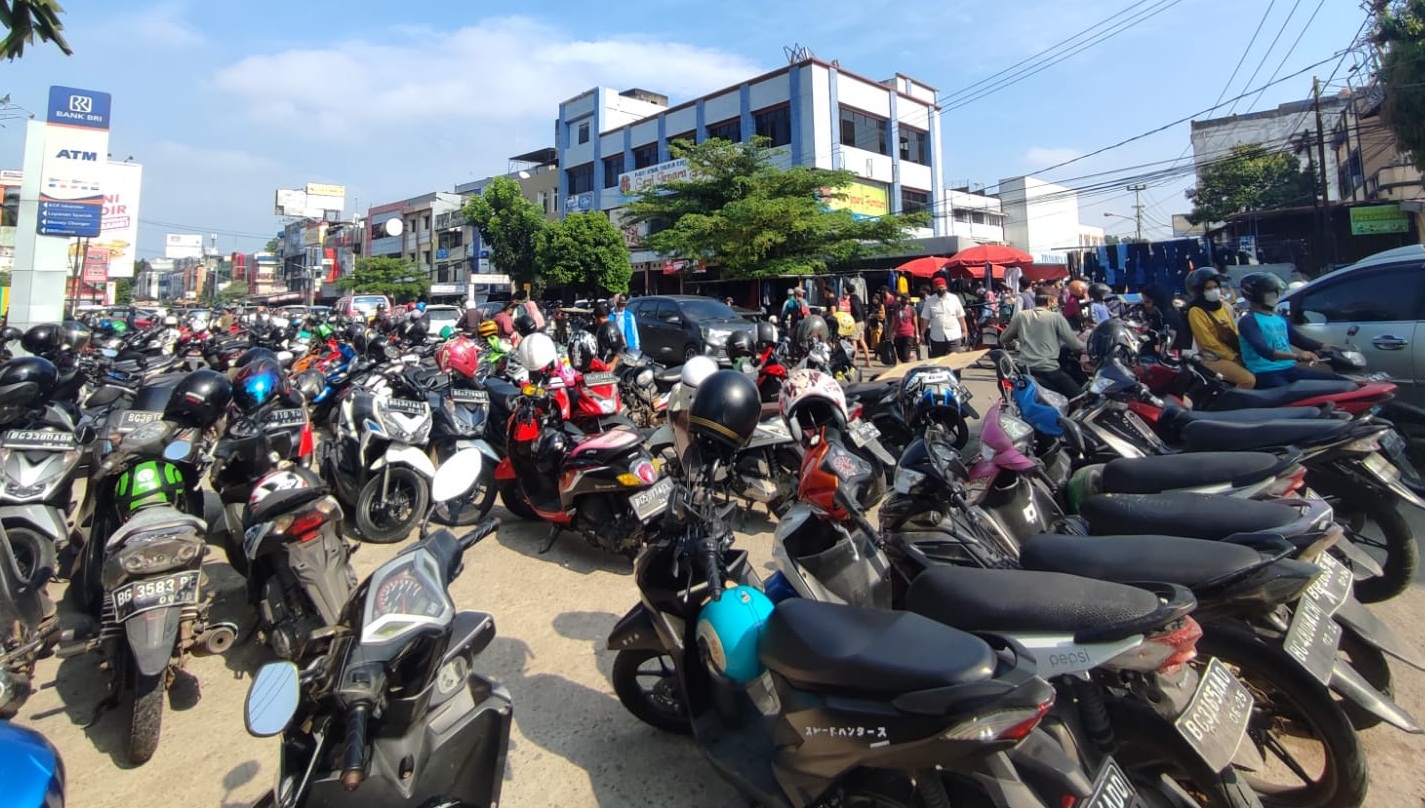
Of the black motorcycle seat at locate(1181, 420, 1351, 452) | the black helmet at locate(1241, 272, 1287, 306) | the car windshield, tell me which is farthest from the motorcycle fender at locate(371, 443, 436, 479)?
the car windshield

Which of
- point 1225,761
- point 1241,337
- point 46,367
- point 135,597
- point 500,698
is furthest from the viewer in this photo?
point 1241,337

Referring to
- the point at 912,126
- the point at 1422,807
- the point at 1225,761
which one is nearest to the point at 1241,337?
the point at 1422,807

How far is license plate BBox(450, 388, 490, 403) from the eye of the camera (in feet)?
19.3

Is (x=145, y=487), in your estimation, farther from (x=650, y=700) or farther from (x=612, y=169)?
(x=612, y=169)

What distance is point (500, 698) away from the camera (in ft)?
6.18

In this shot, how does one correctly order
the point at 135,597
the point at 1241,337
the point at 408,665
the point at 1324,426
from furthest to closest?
the point at 1241,337
the point at 1324,426
the point at 135,597
the point at 408,665

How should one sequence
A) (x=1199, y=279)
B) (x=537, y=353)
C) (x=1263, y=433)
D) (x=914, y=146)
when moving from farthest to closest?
(x=914, y=146), (x=1199, y=279), (x=537, y=353), (x=1263, y=433)

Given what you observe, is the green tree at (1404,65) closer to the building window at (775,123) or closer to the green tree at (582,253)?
the building window at (775,123)

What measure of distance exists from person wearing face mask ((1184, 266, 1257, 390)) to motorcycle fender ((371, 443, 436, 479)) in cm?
553

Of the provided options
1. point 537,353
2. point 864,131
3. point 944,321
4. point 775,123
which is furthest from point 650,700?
point 864,131

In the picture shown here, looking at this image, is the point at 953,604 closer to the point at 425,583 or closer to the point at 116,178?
the point at 425,583

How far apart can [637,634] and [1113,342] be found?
4.81 meters

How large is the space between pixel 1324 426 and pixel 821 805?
2.96m

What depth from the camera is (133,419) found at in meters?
3.60
